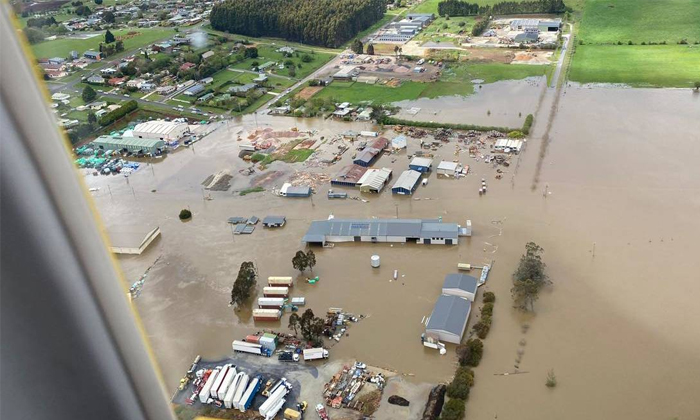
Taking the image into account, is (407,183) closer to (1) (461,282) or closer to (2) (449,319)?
(1) (461,282)

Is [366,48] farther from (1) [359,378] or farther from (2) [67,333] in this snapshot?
(2) [67,333]

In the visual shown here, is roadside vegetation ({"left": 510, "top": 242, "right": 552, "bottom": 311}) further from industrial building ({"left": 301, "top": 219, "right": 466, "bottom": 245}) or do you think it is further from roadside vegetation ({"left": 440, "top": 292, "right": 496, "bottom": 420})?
industrial building ({"left": 301, "top": 219, "right": 466, "bottom": 245})

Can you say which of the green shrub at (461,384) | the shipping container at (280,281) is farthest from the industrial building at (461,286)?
the shipping container at (280,281)

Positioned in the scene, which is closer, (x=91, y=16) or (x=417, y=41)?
(x=417, y=41)

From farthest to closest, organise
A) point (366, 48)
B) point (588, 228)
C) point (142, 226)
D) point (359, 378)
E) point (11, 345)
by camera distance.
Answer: point (366, 48) < point (142, 226) < point (588, 228) < point (359, 378) < point (11, 345)

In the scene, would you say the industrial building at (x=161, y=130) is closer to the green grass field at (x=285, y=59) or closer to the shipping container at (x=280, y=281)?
the green grass field at (x=285, y=59)

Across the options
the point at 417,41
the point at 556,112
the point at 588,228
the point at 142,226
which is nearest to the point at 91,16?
the point at 417,41
